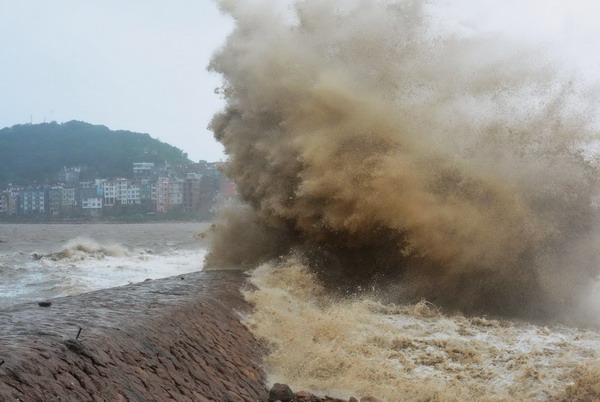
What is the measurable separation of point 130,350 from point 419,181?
8587 millimetres

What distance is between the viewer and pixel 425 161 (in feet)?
45.5

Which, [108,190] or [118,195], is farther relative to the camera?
[108,190]

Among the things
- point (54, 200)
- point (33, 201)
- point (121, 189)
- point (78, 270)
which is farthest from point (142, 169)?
point (78, 270)

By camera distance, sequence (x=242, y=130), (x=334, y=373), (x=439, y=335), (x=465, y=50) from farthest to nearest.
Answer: (x=242, y=130) → (x=465, y=50) → (x=439, y=335) → (x=334, y=373)

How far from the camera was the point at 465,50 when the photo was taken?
15039 mm

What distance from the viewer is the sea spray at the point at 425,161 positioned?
1350cm

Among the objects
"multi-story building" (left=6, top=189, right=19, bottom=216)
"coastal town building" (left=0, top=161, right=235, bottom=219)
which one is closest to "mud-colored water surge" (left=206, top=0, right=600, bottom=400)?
"coastal town building" (left=0, top=161, right=235, bottom=219)

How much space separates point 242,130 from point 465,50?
6.40 metres

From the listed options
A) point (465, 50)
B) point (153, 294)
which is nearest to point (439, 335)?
point (153, 294)

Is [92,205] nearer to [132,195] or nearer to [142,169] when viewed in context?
[132,195]

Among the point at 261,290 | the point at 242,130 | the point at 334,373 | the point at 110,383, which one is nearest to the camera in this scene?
the point at 110,383

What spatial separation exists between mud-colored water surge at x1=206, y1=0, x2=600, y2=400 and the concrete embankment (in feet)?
5.41

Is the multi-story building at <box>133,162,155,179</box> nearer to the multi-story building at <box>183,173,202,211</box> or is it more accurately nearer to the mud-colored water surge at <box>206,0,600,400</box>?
the multi-story building at <box>183,173,202,211</box>

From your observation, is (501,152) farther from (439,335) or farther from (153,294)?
(153,294)
